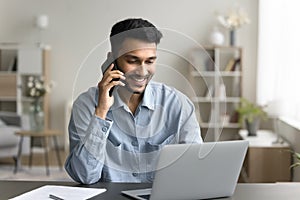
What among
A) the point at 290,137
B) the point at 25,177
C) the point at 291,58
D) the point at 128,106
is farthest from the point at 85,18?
the point at 128,106

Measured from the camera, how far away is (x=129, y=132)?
1777mm

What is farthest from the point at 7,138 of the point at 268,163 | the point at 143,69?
the point at 143,69

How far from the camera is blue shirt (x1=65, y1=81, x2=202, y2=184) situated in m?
1.73

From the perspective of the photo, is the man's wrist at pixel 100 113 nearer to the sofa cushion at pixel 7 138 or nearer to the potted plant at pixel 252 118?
the potted plant at pixel 252 118

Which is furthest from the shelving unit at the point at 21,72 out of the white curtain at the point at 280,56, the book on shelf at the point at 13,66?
the white curtain at the point at 280,56

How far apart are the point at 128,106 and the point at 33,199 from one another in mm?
407

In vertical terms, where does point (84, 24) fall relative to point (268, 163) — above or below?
above

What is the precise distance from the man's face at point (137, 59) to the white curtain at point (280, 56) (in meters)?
3.39

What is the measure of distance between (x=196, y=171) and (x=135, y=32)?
0.41 metres

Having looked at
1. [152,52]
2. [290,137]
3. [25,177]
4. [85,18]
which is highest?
[85,18]

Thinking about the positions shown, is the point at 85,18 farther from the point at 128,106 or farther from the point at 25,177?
the point at 128,106

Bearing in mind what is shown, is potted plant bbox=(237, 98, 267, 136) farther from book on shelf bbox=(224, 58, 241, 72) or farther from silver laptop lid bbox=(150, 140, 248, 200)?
silver laptop lid bbox=(150, 140, 248, 200)

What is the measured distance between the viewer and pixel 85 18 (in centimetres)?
713

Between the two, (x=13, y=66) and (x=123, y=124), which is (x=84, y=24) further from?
(x=123, y=124)
